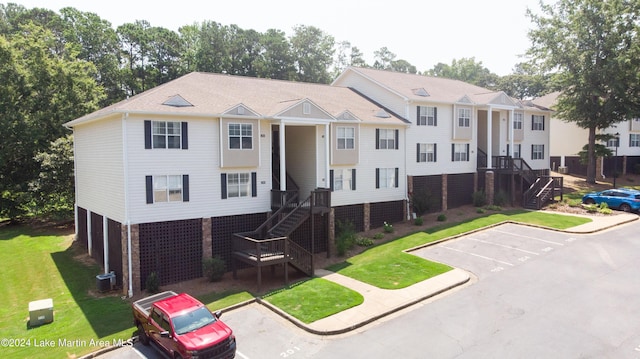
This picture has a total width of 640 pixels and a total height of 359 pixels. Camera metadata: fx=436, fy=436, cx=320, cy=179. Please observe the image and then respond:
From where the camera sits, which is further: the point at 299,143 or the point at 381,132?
the point at 381,132

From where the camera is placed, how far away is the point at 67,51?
156 feet

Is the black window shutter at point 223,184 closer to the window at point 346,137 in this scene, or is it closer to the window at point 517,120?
the window at point 346,137

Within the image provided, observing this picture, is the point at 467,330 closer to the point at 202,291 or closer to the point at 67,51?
the point at 202,291

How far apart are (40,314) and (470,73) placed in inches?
3869

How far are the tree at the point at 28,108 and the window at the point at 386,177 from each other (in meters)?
26.9

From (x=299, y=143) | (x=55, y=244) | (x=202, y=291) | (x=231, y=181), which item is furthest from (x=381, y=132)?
(x=55, y=244)

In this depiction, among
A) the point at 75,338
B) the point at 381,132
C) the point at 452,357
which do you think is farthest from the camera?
the point at 381,132

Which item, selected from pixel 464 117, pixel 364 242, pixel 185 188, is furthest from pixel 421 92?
pixel 185 188

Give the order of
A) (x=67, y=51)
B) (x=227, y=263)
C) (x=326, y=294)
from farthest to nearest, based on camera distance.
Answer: (x=67, y=51), (x=227, y=263), (x=326, y=294)

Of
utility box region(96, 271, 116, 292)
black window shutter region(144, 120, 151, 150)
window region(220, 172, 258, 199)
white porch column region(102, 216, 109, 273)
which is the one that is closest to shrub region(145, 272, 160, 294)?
utility box region(96, 271, 116, 292)

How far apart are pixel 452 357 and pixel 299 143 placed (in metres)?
17.5

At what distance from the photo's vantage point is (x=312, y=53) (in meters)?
71.6

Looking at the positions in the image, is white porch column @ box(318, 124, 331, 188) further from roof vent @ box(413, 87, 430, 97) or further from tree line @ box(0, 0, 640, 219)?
tree line @ box(0, 0, 640, 219)

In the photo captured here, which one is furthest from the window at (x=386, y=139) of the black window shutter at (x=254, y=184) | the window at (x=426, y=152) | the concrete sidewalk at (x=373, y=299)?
the concrete sidewalk at (x=373, y=299)
